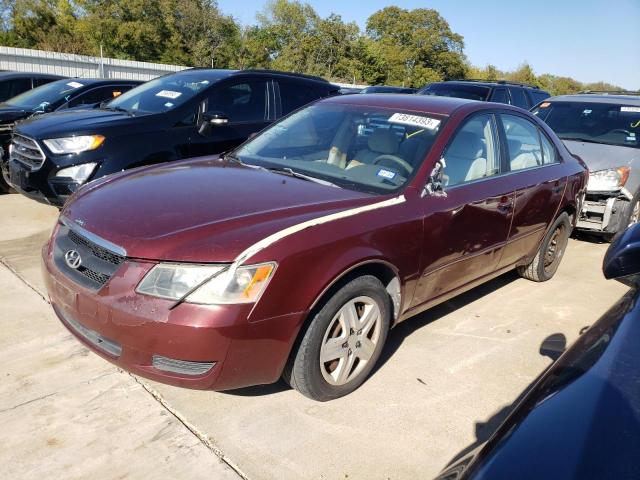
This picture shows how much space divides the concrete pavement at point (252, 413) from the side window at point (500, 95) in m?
7.18

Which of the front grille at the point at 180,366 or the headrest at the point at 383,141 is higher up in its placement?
the headrest at the point at 383,141

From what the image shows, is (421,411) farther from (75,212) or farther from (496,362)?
(75,212)

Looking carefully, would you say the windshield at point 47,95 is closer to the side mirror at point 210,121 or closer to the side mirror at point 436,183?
Result: the side mirror at point 210,121

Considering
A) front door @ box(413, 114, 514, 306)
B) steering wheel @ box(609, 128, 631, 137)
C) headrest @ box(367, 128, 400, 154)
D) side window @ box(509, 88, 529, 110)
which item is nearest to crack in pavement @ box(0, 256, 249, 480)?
front door @ box(413, 114, 514, 306)

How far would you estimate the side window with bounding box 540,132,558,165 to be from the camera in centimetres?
477

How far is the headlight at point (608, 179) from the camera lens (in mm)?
6270

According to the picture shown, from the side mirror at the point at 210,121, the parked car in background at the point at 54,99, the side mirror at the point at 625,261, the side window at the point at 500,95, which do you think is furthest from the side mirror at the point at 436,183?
the side window at the point at 500,95

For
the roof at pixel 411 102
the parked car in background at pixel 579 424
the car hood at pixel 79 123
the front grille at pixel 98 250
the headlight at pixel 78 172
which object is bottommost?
the headlight at pixel 78 172

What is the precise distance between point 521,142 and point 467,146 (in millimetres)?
923

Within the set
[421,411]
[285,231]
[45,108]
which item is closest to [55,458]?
[285,231]

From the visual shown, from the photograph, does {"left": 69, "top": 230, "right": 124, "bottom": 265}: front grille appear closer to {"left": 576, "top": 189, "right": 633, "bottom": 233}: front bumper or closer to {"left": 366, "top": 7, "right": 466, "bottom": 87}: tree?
{"left": 576, "top": 189, "right": 633, "bottom": 233}: front bumper

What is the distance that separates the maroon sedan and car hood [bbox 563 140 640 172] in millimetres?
2561

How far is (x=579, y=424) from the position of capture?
1.41m

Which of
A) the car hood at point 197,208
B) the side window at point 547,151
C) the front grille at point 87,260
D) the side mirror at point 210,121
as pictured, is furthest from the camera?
the side mirror at point 210,121
